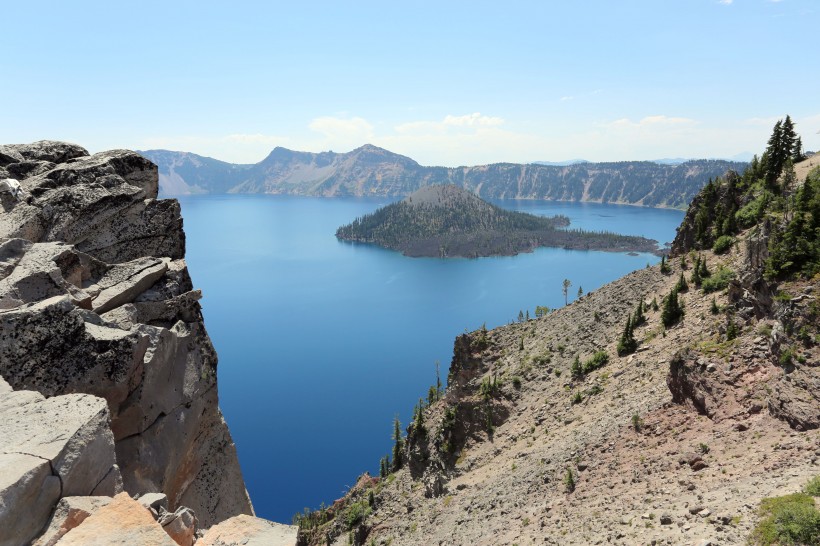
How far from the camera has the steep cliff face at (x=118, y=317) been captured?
74.9ft

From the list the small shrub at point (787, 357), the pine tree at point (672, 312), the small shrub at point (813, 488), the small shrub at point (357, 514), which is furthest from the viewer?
the small shrub at point (357, 514)

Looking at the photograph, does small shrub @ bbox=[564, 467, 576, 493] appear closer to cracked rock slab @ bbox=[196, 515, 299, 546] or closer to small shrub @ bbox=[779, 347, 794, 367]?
small shrub @ bbox=[779, 347, 794, 367]

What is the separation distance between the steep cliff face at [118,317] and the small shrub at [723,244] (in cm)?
5807

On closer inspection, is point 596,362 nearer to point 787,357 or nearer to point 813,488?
point 787,357

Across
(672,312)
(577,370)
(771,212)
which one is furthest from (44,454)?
(771,212)

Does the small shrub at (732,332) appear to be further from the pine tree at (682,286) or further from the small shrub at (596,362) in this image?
the pine tree at (682,286)

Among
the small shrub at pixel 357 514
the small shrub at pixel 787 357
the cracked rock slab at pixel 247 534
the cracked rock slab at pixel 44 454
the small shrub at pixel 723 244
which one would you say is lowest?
the small shrub at pixel 357 514

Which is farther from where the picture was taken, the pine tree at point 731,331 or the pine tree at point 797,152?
the pine tree at point 797,152

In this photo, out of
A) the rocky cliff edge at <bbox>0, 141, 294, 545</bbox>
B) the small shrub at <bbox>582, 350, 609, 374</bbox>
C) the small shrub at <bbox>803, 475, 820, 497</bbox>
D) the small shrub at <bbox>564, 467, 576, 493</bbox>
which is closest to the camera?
the rocky cliff edge at <bbox>0, 141, 294, 545</bbox>

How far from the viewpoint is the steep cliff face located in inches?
899

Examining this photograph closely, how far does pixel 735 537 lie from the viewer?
57.8 ft

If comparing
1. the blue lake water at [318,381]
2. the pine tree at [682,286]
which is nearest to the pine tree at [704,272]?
the pine tree at [682,286]

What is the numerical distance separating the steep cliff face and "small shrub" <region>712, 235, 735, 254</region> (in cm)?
5807

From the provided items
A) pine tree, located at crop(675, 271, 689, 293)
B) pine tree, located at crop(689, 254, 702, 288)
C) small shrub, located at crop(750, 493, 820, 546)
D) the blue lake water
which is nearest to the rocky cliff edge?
small shrub, located at crop(750, 493, 820, 546)
